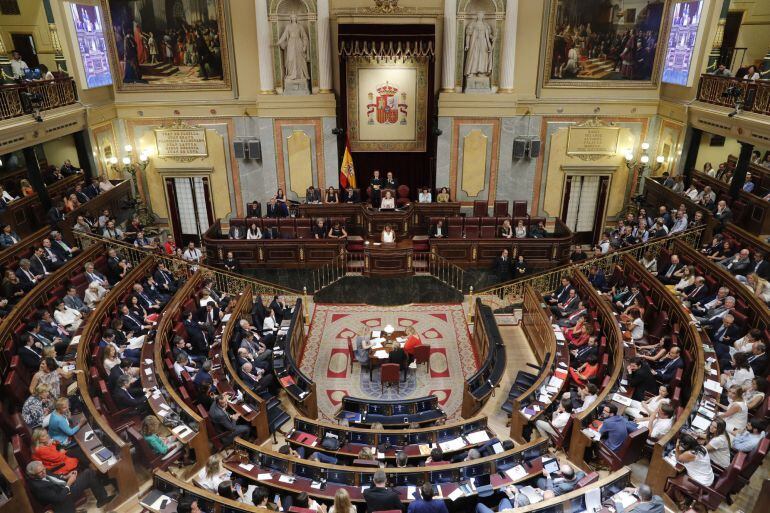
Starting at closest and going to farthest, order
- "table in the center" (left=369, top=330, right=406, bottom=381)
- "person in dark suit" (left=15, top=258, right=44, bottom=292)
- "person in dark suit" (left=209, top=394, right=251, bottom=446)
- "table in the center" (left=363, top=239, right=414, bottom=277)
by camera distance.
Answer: "person in dark suit" (left=209, top=394, right=251, bottom=446), "table in the center" (left=369, top=330, right=406, bottom=381), "person in dark suit" (left=15, top=258, right=44, bottom=292), "table in the center" (left=363, top=239, right=414, bottom=277)

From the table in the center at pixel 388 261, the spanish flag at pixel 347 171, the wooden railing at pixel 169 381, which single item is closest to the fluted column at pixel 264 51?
the spanish flag at pixel 347 171

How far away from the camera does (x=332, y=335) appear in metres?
11.8

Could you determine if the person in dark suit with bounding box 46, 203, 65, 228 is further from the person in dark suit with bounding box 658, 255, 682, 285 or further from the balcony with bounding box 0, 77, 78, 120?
the person in dark suit with bounding box 658, 255, 682, 285

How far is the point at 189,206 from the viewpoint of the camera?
54.3 ft

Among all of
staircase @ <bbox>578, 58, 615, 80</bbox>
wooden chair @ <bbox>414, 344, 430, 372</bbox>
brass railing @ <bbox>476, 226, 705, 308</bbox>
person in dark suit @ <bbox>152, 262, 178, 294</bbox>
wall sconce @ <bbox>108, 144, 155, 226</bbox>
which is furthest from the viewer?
wall sconce @ <bbox>108, 144, 155, 226</bbox>

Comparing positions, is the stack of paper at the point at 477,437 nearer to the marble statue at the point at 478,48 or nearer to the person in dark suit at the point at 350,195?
the person in dark suit at the point at 350,195

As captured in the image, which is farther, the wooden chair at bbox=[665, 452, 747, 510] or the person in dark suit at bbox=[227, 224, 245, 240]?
the person in dark suit at bbox=[227, 224, 245, 240]

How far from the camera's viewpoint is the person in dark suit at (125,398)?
25.9 ft

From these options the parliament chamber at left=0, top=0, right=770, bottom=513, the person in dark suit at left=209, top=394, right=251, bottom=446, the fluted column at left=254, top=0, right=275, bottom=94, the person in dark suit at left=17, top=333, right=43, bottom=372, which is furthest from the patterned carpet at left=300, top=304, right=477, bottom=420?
the fluted column at left=254, top=0, right=275, bottom=94

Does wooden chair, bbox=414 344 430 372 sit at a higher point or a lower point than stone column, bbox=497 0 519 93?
lower

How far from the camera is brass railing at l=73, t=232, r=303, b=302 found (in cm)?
1250

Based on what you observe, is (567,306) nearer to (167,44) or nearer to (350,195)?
(350,195)

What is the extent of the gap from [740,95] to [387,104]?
28.6 feet

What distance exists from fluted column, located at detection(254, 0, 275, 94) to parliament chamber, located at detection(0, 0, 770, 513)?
87mm
